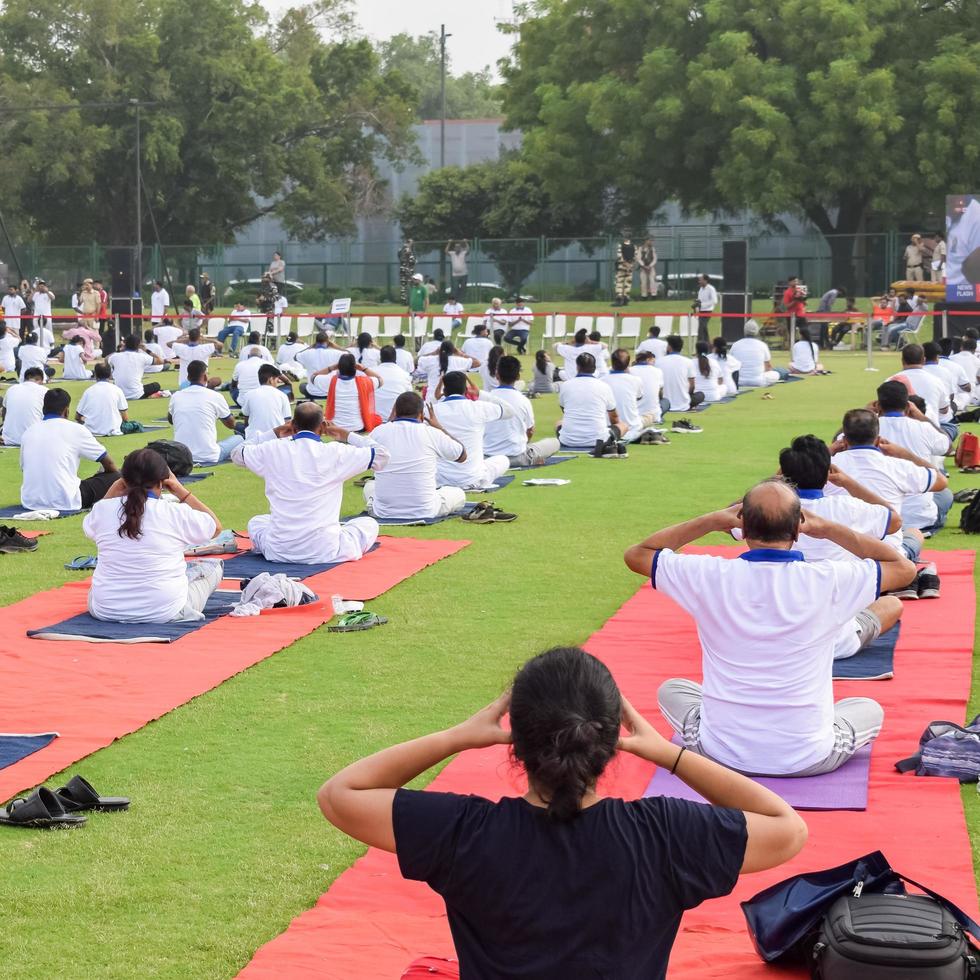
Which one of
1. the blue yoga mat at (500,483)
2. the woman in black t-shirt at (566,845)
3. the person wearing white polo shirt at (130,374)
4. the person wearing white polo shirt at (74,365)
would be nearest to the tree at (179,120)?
the person wearing white polo shirt at (74,365)

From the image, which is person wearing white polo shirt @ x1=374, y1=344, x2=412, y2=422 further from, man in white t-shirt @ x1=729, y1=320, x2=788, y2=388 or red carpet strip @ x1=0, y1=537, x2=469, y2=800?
red carpet strip @ x1=0, y1=537, x2=469, y2=800

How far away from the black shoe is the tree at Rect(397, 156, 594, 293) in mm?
34899

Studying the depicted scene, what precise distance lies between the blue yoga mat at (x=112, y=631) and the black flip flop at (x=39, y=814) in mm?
2775

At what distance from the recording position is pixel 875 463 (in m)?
9.75

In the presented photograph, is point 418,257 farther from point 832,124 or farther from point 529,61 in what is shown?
point 832,124

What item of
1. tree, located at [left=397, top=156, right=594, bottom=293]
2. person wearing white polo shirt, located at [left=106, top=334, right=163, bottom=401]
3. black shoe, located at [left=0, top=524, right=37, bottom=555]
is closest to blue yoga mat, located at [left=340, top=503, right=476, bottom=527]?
black shoe, located at [left=0, top=524, right=37, bottom=555]

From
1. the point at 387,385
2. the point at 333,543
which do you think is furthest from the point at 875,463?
the point at 387,385

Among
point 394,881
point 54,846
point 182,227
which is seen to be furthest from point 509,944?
point 182,227

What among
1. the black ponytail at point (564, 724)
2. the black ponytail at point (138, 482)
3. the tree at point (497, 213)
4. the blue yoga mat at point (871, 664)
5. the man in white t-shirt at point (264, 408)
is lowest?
the blue yoga mat at point (871, 664)

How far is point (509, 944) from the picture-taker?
3.18m

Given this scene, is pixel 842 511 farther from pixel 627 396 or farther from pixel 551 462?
pixel 627 396

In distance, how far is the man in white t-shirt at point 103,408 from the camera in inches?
750

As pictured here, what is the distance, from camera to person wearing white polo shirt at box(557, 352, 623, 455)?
58.1 ft

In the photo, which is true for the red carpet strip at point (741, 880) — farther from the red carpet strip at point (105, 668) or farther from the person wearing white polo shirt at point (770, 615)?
the red carpet strip at point (105, 668)
